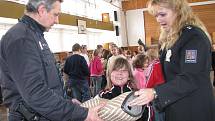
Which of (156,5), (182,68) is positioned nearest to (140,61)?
(156,5)

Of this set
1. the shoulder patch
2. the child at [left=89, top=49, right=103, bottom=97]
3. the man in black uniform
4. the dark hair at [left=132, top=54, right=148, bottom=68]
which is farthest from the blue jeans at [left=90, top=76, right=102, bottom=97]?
the shoulder patch

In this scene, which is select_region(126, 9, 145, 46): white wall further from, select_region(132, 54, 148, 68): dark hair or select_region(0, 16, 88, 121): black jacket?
select_region(0, 16, 88, 121): black jacket

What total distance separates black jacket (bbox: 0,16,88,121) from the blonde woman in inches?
19.1

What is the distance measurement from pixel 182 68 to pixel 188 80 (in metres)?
0.08

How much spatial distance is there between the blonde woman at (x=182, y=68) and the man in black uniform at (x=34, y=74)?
0.49 meters

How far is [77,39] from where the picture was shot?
58.3ft

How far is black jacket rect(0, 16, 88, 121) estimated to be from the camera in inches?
75.5

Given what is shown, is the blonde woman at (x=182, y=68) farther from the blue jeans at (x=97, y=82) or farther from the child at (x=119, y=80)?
the blue jeans at (x=97, y=82)

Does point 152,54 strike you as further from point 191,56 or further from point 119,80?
point 191,56

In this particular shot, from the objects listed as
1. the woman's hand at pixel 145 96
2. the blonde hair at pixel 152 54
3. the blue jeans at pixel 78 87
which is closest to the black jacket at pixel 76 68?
the blue jeans at pixel 78 87

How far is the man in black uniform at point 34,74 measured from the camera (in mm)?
1921

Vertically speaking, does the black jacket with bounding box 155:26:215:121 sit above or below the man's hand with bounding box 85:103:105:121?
above

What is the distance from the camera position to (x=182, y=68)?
1.96 meters

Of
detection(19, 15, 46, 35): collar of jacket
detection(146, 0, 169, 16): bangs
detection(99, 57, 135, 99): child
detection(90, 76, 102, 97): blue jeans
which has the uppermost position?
detection(146, 0, 169, 16): bangs
